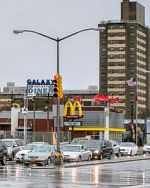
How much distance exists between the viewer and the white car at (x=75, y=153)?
4622 centimetres

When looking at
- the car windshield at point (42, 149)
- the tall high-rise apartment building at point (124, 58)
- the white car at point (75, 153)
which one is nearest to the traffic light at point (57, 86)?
the car windshield at point (42, 149)

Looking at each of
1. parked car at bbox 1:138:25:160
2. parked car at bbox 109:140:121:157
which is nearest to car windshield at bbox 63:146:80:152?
parked car at bbox 1:138:25:160

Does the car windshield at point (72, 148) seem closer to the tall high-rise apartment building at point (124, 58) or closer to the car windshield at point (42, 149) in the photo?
the car windshield at point (42, 149)

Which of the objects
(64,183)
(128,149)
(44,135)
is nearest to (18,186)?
(64,183)

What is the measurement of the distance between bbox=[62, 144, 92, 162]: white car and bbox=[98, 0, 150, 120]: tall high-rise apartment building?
430ft

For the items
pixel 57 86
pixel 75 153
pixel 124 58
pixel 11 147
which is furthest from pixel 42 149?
Answer: pixel 124 58

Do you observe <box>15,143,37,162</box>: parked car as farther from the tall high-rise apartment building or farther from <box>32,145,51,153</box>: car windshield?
the tall high-rise apartment building

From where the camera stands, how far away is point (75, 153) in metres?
46.4

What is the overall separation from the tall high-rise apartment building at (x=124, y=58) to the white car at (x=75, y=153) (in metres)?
131

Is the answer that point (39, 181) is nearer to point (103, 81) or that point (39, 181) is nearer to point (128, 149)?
point (128, 149)

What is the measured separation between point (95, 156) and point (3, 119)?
4716 centimetres

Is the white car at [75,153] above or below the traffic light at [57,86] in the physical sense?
below

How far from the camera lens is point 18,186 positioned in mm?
23375

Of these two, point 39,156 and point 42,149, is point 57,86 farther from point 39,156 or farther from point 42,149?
point 39,156
